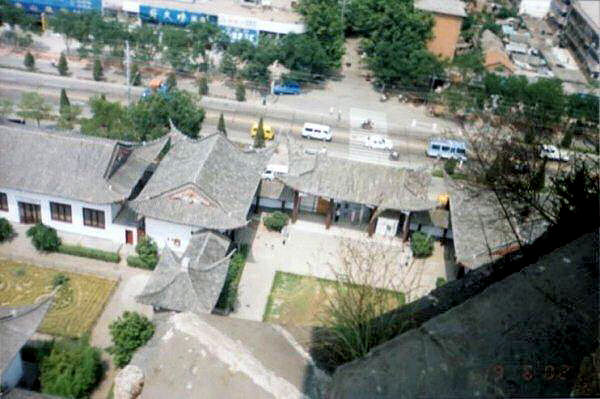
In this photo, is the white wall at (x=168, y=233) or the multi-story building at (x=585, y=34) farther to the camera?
the multi-story building at (x=585, y=34)

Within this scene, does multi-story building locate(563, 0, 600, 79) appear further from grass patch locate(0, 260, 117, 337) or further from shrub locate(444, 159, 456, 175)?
grass patch locate(0, 260, 117, 337)

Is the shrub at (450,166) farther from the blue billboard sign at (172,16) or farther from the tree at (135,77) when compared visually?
the blue billboard sign at (172,16)

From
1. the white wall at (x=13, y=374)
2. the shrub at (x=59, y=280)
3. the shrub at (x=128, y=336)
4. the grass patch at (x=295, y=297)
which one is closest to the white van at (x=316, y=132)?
the grass patch at (x=295, y=297)

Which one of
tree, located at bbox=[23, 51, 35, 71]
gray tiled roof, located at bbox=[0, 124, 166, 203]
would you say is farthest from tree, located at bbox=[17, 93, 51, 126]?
tree, located at bbox=[23, 51, 35, 71]

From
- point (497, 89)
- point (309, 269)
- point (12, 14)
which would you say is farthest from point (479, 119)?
point (12, 14)

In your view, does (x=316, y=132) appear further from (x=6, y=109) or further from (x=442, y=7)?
(x=6, y=109)

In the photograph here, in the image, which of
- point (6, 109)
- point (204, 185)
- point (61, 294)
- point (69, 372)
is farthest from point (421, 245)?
point (6, 109)

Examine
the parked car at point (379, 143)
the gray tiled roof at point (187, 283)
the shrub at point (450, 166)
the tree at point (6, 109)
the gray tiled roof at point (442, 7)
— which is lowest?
the parked car at point (379, 143)
